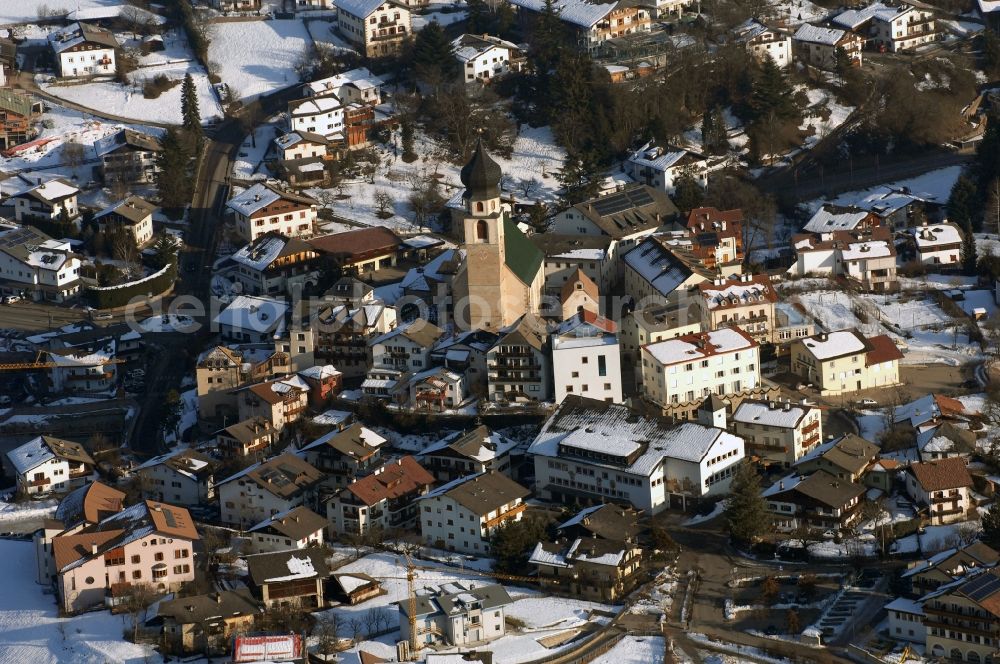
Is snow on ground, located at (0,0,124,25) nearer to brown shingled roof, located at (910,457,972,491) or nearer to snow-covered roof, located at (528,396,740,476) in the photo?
snow-covered roof, located at (528,396,740,476)

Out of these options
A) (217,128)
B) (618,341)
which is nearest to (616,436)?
(618,341)

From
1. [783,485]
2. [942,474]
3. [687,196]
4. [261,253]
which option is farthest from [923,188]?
[783,485]

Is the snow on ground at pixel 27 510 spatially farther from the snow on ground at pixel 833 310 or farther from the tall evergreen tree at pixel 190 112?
the snow on ground at pixel 833 310

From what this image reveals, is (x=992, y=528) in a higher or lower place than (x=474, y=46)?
lower

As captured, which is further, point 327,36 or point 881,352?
point 327,36

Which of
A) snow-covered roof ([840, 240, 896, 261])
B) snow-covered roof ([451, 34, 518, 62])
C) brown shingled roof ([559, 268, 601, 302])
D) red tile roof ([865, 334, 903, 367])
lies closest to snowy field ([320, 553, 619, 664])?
brown shingled roof ([559, 268, 601, 302])

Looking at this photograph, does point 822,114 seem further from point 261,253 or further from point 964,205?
point 261,253
